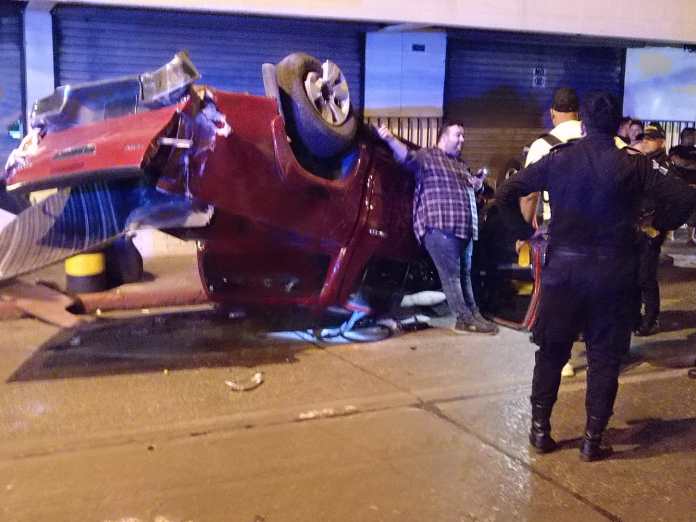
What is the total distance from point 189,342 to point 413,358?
1740mm

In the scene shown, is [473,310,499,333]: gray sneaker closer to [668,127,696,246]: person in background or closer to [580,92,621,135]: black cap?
[580,92,621,135]: black cap

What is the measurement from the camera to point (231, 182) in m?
5.31

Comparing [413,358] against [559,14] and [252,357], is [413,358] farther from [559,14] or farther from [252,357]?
[559,14]

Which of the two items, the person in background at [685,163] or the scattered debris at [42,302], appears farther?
the person in background at [685,163]

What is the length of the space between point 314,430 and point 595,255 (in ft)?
5.95

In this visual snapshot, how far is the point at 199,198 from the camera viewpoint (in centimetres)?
521

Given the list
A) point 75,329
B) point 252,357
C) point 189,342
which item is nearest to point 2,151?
point 75,329

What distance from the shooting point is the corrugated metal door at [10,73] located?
9258 millimetres

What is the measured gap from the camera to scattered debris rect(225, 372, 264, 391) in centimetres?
530

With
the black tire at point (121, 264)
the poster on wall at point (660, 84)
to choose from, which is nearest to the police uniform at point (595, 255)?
the black tire at point (121, 264)

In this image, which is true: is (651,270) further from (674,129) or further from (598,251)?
(674,129)

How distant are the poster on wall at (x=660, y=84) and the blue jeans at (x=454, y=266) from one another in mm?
8028

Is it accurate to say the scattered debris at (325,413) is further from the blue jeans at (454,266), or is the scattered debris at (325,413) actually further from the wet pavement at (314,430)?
the blue jeans at (454,266)

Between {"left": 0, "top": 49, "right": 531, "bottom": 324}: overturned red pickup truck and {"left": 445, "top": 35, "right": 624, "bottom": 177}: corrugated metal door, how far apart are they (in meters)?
5.95
